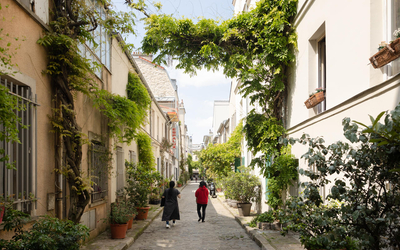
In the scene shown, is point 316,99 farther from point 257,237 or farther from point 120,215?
point 120,215

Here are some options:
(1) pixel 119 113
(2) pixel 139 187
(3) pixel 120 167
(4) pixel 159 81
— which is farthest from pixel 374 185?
(4) pixel 159 81

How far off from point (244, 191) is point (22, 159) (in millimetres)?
9171

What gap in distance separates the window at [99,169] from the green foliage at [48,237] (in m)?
3.64

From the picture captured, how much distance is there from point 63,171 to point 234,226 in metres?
6.82

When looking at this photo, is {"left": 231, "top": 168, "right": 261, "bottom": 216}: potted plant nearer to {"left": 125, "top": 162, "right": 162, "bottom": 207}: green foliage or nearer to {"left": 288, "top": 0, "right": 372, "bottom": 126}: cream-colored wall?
{"left": 125, "top": 162, "right": 162, "bottom": 207}: green foliage

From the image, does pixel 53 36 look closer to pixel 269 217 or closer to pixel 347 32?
pixel 347 32

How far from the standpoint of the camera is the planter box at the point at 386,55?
13.9 feet

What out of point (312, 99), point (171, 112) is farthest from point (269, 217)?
point (171, 112)

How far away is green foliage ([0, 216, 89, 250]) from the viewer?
3950mm

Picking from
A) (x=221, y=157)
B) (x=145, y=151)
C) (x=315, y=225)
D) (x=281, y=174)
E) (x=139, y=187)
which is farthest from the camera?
(x=221, y=157)

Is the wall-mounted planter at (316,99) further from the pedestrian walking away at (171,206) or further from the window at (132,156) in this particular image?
the window at (132,156)

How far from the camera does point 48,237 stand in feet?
13.4

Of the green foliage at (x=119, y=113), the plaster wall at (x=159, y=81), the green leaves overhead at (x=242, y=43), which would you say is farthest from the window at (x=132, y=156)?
the plaster wall at (x=159, y=81)

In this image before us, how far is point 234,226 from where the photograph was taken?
1120 cm
